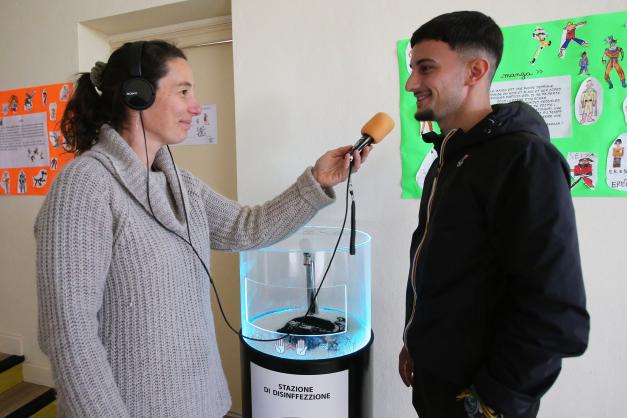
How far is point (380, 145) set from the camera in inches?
61.0

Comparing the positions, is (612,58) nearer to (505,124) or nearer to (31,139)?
(505,124)

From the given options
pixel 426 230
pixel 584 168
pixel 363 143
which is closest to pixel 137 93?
pixel 363 143

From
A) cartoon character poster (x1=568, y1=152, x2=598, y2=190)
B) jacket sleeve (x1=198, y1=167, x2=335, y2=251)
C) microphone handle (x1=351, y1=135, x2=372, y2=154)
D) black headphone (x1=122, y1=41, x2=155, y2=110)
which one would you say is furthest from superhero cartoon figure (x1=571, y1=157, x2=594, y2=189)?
black headphone (x1=122, y1=41, x2=155, y2=110)

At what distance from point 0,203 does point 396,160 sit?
2.42 metres

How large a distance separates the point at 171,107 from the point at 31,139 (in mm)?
1914

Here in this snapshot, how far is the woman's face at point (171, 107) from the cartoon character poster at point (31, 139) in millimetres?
1579

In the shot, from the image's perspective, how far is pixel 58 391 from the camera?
76 centimetres

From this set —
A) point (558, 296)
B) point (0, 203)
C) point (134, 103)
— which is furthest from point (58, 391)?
point (0, 203)

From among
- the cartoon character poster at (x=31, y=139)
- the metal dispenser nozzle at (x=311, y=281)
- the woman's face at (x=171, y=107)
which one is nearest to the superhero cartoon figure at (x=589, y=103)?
the metal dispenser nozzle at (x=311, y=281)

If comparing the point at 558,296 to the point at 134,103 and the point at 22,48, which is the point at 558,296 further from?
the point at 22,48

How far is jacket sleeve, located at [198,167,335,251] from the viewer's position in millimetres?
1201

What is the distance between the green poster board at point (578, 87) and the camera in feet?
4.23

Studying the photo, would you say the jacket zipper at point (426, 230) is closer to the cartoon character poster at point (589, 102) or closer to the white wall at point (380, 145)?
the white wall at point (380, 145)

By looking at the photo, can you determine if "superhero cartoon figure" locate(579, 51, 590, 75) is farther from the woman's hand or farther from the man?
the woman's hand
